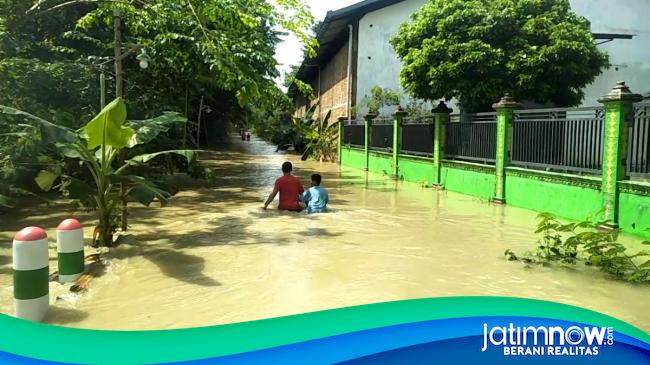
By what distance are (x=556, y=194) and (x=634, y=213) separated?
79.9 inches

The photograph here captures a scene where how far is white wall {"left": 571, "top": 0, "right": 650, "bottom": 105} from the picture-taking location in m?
23.8

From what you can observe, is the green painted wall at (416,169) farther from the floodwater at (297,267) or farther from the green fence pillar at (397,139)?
the floodwater at (297,267)

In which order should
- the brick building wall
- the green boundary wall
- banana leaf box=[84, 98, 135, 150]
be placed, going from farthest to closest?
1. the brick building wall
2. the green boundary wall
3. banana leaf box=[84, 98, 135, 150]

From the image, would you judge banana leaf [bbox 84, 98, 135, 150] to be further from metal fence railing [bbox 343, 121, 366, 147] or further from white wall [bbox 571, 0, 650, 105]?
white wall [bbox 571, 0, 650, 105]

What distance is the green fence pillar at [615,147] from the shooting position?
28.4 feet

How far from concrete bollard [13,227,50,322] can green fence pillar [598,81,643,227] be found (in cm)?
787

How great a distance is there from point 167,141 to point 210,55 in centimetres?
393

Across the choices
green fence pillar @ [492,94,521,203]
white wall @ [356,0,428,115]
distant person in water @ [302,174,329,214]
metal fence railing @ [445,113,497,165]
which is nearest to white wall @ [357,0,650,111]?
white wall @ [356,0,428,115]

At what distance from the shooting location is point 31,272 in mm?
4531

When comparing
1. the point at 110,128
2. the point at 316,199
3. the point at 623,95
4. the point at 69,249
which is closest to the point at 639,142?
the point at 623,95

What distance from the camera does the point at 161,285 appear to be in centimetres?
581

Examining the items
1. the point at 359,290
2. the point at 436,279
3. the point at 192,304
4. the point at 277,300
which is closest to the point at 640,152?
the point at 436,279

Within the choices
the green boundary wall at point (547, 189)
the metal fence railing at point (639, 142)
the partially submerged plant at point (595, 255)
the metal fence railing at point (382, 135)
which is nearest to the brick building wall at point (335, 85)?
the metal fence railing at point (382, 135)

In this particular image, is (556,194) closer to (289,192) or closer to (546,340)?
(289,192)
